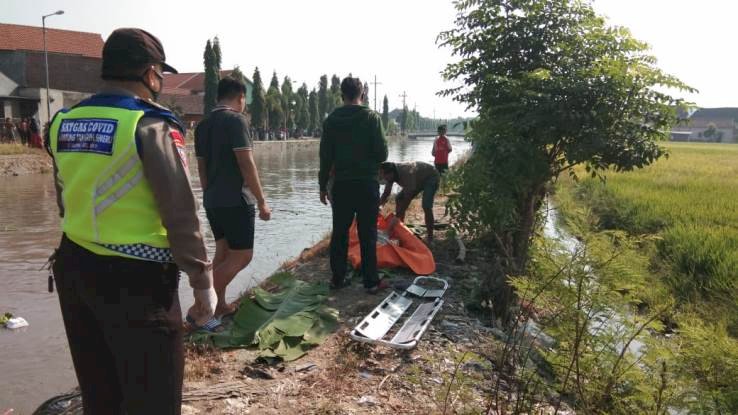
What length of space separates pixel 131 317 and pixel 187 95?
2125 inches

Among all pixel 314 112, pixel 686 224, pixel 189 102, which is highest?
pixel 314 112

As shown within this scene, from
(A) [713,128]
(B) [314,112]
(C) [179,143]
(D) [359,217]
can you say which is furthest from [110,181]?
(A) [713,128]

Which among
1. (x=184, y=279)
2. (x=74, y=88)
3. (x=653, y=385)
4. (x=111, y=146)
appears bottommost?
(x=184, y=279)

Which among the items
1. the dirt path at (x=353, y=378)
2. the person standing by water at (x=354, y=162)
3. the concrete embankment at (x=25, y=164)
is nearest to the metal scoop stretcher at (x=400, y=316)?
the dirt path at (x=353, y=378)

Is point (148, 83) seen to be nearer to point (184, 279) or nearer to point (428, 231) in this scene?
point (184, 279)

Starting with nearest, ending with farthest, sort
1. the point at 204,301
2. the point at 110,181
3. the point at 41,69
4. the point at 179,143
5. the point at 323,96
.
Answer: the point at 110,181
the point at 179,143
the point at 204,301
the point at 41,69
the point at 323,96

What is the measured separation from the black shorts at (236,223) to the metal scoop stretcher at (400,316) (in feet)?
3.51

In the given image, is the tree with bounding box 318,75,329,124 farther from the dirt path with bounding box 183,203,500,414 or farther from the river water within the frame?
the dirt path with bounding box 183,203,500,414

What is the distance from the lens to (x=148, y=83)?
72.0 inches

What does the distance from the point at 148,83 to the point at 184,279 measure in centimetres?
482

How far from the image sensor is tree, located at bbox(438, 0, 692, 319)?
4.77m

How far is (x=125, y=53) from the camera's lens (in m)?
1.75

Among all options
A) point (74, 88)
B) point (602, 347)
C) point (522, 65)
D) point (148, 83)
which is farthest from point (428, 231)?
point (74, 88)

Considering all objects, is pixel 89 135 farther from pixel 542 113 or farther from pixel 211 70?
pixel 211 70
